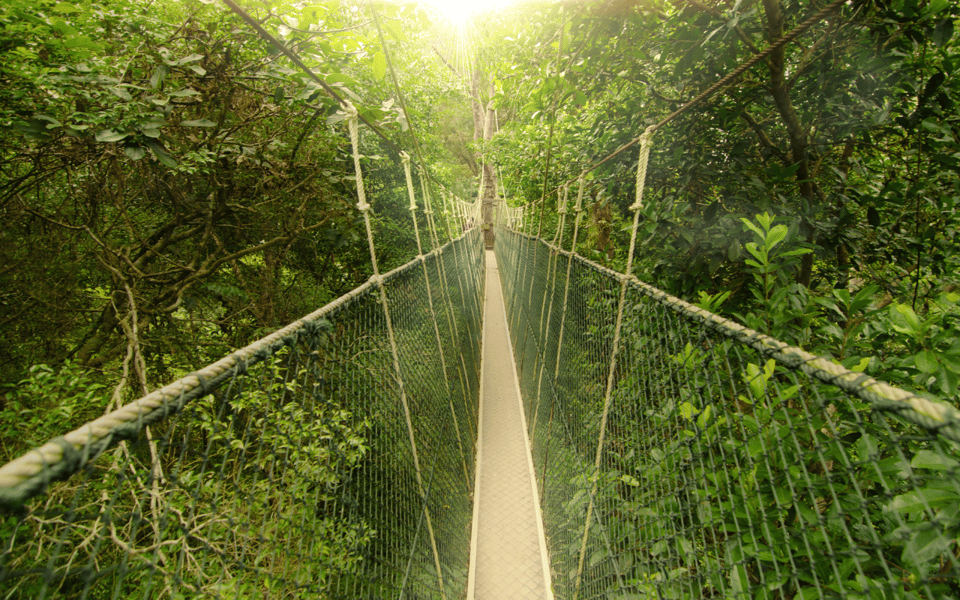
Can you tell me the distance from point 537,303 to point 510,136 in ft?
13.6

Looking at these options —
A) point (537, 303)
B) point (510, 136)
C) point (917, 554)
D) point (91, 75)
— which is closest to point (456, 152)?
point (510, 136)

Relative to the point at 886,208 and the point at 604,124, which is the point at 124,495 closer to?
the point at 604,124

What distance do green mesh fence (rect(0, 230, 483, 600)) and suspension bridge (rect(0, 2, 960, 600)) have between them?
12mm

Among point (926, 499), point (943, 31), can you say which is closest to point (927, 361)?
point (926, 499)

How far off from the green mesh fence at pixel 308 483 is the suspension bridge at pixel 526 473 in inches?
0.5

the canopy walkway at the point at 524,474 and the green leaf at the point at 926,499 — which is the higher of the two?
the green leaf at the point at 926,499

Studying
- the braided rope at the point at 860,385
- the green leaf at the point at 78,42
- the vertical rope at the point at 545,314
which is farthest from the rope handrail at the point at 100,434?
the vertical rope at the point at 545,314

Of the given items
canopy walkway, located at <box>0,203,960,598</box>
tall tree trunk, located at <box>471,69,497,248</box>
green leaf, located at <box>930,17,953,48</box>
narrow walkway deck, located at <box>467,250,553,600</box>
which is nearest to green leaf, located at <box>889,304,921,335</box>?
canopy walkway, located at <box>0,203,960,598</box>

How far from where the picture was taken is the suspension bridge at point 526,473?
601 millimetres

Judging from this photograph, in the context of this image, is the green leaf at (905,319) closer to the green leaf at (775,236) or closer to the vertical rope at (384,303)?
the green leaf at (775,236)

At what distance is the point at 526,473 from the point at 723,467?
91.7 inches

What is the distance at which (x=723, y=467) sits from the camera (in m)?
0.88

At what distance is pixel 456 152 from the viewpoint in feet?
65.4

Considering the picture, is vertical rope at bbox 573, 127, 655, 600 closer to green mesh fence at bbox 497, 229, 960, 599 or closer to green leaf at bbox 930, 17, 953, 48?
green mesh fence at bbox 497, 229, 960, 599
